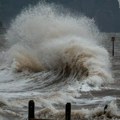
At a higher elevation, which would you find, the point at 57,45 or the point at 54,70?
the point at 57,45

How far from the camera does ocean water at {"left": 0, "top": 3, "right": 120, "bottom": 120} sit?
13.7 meters

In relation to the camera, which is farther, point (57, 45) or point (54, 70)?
point (57, 45)

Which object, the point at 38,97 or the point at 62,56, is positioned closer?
the point at 38,97

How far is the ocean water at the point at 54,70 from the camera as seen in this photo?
1371 cm

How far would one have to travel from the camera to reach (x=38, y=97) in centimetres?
1556

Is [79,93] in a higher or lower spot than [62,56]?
lower

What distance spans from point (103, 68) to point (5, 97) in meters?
8.29

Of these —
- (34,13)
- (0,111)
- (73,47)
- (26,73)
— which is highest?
(34,13)

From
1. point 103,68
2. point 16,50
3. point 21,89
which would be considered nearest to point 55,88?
point 21,89

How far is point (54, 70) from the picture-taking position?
2603 centimetres

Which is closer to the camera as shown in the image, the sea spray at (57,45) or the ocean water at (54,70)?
the ocean water at (54,70)

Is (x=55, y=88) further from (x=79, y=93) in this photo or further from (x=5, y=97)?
(x=5, y=97)

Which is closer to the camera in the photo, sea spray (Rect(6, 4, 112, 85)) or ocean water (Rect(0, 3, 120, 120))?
ocean water (Rect(0, 3, 120, 120))

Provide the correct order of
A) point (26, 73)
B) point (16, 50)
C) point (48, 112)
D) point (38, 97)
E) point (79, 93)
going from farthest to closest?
point (16, 50)
point (26, 73)
point (79, 93)
point (38, 97)
point (48, 112)
